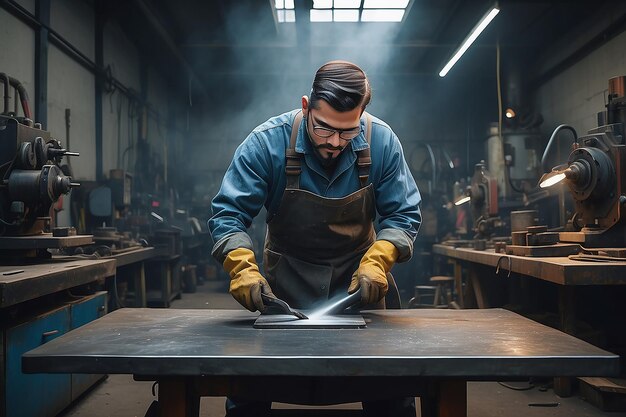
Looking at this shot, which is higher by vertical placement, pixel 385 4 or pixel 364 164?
pixel 385 4

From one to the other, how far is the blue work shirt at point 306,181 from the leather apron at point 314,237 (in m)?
0.04

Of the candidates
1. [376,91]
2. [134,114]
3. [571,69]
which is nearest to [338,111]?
[134,114]

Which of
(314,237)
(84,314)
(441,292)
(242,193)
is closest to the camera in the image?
(242,193)

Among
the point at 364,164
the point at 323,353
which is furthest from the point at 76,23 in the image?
the point at 323,353

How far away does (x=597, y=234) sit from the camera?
10.0ft

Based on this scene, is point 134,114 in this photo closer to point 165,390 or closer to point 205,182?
point 205,182

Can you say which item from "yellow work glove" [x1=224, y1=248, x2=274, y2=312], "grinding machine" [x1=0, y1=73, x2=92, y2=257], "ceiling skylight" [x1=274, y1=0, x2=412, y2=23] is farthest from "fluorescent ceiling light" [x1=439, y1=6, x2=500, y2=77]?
"yellow work glove" [x1=224, y1=248, x2=274, y2=312]

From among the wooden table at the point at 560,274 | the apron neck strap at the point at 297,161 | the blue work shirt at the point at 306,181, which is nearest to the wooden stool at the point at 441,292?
the wooden table at the point at 560,274

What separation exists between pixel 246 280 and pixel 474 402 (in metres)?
2.03

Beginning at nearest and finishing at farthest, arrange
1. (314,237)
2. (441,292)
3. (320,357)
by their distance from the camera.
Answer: (320,357) < (314,237) < (441,292)

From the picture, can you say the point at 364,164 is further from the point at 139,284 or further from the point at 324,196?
the point at 139,284

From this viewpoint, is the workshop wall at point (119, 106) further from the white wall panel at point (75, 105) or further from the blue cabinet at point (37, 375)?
the blue cabinet at point (37, 375)

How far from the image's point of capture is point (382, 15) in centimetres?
686

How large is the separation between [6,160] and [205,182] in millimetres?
7316
